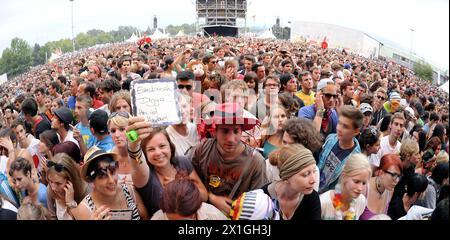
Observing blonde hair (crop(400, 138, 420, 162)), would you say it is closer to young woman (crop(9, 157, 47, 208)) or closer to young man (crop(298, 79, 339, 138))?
young man (crop(298, 79, 339, 138))

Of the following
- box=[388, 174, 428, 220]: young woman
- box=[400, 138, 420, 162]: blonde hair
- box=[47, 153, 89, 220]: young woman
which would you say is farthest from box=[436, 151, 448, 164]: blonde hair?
box=[47, 153, 89, 220]: young woman

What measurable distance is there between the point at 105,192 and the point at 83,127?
1328 millimetres

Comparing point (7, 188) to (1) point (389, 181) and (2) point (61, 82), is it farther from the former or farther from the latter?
(2) point (61, 82)

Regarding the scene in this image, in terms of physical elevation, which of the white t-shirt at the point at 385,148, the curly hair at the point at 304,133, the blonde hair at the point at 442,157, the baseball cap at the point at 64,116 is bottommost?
the white t-shirt at the point at 385,148

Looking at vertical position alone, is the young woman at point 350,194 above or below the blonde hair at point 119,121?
below

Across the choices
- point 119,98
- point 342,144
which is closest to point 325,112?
point 342,144

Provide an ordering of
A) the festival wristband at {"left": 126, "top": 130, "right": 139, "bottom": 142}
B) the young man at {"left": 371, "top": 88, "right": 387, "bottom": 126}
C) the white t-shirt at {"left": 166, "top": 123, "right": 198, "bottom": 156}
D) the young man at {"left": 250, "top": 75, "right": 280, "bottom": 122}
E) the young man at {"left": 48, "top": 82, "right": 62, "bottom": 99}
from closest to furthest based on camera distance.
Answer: the festival wristband at {"left": 126, "top": 130, "right": 139, "bottom": 142}
the white t-shirt at {"left": 166, "top": 123, "right": 198, "bottom": 156}
the young man at {"left": 250, "top": 75, "right": 280, "bottom": 122}
the young man at {"left": 371, "top": 88, "right": 387, "bottom": 126}
the young man at {"left": 48, "top": 82, "right": 62, "bottom": 99}

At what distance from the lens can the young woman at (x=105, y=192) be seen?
6.84ft

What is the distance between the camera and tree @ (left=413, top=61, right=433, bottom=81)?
2442 millimetres

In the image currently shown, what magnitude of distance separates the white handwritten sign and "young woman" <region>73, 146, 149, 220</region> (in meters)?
0.30

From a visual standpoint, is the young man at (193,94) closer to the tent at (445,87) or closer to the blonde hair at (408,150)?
the blonde hair at (408,150)

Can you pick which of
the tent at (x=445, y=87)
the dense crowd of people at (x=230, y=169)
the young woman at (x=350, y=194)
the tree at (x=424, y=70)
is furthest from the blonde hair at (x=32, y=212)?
the tree at (x=424, y=70)

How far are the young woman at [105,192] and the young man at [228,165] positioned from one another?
36cm

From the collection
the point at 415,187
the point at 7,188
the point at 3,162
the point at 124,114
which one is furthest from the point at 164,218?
the point at 415,187
